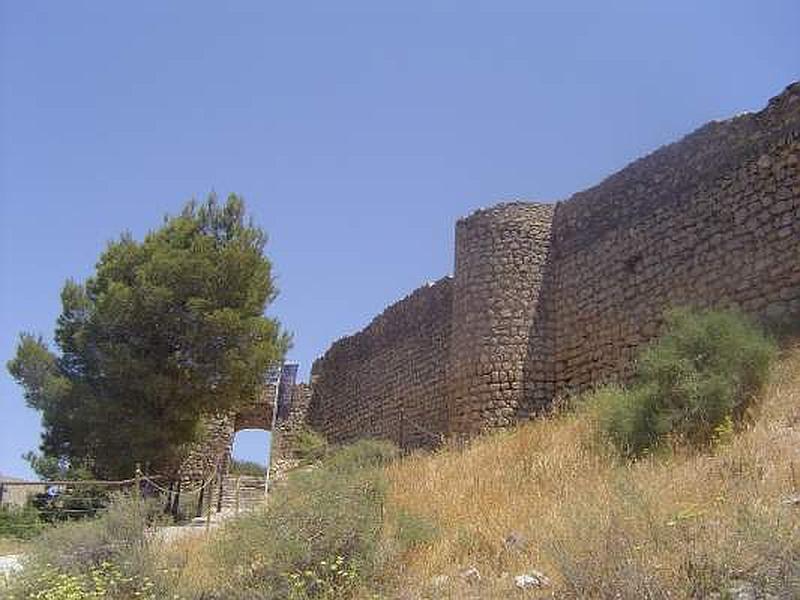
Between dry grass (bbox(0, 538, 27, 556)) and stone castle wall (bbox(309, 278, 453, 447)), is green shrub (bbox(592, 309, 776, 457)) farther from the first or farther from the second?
dry grass (bbox(0, 538, 27, 556))

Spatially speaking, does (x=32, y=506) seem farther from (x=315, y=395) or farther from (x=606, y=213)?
(x=606, y=213)

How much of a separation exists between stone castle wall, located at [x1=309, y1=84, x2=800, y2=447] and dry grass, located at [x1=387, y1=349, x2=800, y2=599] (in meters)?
2.30

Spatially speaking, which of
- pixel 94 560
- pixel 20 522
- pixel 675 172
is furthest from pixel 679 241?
pixel 20 522

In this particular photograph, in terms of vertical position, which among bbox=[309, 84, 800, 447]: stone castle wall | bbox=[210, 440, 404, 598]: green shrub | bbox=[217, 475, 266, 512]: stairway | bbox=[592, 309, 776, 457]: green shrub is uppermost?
bbox=[309, 84, 800, 447]: stone castle wall

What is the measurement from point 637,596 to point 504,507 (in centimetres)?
278

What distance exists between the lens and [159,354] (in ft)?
51.0

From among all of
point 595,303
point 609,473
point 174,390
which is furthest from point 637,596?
point 174,390

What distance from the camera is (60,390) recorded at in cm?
1598

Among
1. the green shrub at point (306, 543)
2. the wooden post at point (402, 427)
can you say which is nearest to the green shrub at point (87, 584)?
the green shrub at point (306, 543)

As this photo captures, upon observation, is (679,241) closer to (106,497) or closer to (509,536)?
(509,536)

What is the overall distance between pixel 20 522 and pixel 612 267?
943 cm

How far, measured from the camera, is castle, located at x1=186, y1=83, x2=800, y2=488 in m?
10.6

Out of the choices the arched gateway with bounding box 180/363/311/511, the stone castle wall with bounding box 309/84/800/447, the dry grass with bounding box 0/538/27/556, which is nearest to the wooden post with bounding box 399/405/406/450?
the stone castle wall with bounding box 309/84/800/447

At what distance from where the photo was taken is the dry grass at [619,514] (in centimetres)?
455
